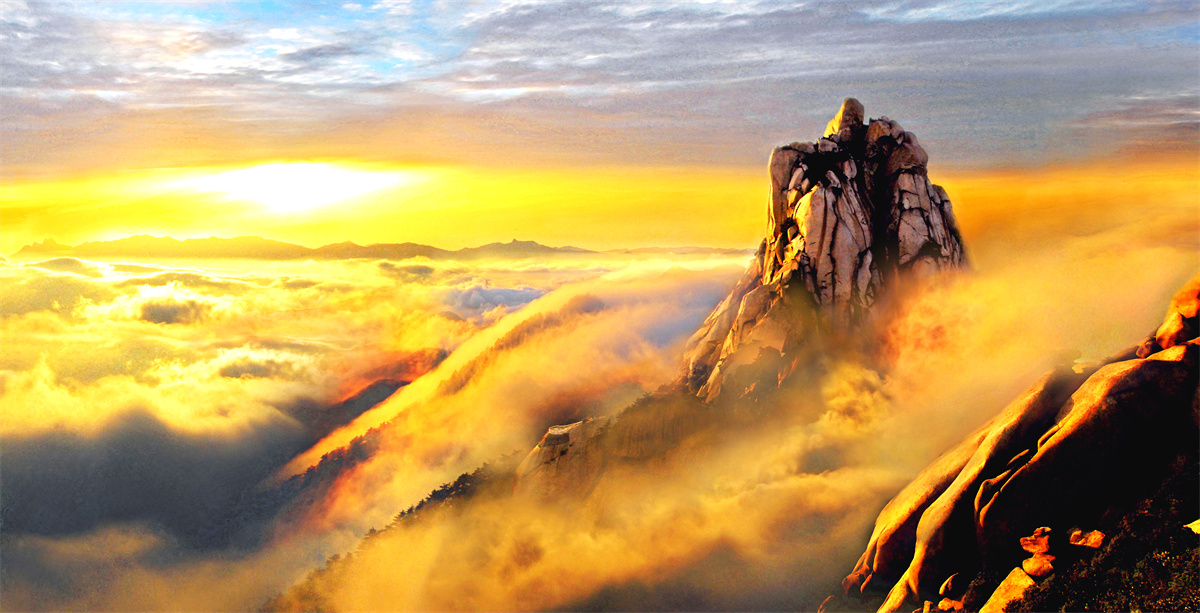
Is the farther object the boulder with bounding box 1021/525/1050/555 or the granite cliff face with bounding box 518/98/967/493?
the granite cliff face with bounding box 518/98/967/493

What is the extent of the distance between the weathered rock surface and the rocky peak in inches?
636

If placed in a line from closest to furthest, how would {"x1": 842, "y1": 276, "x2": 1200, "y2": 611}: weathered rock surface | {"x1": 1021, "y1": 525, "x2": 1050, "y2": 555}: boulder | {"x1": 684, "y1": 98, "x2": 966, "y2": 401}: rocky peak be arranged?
{"x1": 842, "y1": 276, "x2": 1200, "y2": 611}: weathered rock surface → {"x1": 1021, "y1": 525, "x2": 1050, "y2": 555}: boulder → {"x1": 684, "y1": 98, "x2": 966, "y2": 401}: rocky peak

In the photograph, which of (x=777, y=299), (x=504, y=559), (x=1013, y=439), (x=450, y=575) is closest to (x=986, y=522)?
(x=1013, y=439)

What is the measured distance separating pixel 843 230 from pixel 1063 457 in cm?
2147

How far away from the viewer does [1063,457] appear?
2941 centimetres

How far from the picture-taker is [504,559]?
49719 millimetres

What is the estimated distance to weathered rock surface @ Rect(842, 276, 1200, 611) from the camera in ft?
94.4

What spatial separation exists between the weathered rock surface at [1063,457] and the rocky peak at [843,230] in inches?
636

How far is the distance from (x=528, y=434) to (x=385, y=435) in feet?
158

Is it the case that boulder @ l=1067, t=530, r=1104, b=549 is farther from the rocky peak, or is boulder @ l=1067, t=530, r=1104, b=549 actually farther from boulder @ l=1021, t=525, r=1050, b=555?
the rocky peak

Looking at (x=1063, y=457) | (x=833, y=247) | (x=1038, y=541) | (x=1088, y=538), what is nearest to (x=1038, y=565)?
(x=1038, y=541)

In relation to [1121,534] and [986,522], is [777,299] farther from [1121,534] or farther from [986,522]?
[1121,534]

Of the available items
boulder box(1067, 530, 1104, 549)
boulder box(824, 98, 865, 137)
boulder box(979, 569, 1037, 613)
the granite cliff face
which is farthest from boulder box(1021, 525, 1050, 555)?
boulder box(824, 98, 865, 137)

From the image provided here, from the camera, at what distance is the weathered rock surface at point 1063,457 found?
28781 millimetres
